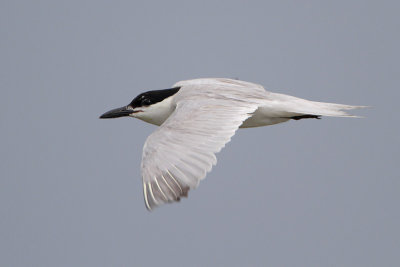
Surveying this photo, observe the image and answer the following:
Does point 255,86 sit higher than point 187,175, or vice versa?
point 255,86

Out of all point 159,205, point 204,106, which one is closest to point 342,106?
point 204,106

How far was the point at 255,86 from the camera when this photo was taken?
407 inches

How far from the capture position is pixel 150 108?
9.88 m

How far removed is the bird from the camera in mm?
7113

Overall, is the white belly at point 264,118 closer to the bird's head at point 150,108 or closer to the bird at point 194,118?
the bird at point 194,118

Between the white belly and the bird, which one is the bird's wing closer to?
the bird

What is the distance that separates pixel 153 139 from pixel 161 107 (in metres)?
1.95

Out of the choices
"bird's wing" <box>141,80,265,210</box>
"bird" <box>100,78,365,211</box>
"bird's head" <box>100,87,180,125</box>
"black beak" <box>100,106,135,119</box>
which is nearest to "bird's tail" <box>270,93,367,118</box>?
"bird" <box>100,78,365,211</box>

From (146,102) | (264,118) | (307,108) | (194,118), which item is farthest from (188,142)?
(146,102)

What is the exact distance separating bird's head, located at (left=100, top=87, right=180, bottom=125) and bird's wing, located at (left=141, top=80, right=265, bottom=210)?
0.57m

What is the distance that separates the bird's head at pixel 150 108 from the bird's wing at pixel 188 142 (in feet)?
1.88

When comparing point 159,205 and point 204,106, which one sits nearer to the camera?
point 159,205

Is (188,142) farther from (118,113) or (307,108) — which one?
(118,113)

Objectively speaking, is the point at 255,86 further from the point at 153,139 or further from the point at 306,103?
the point at 153,139
